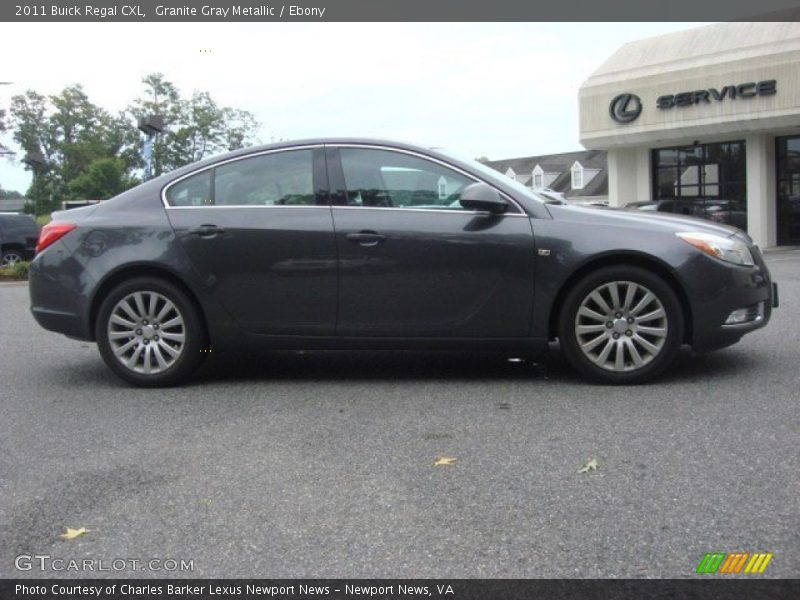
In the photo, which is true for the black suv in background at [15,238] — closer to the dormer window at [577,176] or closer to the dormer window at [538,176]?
the dormer window at [577,176]

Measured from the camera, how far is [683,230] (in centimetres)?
553

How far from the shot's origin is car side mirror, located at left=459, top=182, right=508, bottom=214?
5.45 metres

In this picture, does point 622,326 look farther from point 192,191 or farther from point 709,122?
point 709,122

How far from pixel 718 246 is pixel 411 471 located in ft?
8.99

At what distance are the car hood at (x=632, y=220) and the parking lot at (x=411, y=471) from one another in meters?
0.95

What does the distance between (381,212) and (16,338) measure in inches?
177

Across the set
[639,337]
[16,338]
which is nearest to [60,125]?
[16,338]

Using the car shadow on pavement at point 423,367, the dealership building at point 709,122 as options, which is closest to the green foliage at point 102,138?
the dealership building at point 709,122

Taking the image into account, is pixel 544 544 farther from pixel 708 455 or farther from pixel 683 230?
pixel 683 230

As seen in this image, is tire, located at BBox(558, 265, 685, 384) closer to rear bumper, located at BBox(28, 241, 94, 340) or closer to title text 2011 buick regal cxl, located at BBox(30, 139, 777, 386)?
title text 2011 buick regal cxl, located at BBox(30, 139, 777, 386)

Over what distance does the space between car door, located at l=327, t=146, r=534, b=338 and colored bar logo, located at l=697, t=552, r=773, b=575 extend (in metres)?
2.70

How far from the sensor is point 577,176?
54812mm

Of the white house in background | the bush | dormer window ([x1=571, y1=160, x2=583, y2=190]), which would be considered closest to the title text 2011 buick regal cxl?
the bush

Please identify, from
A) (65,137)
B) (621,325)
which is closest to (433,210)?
(621,325)
